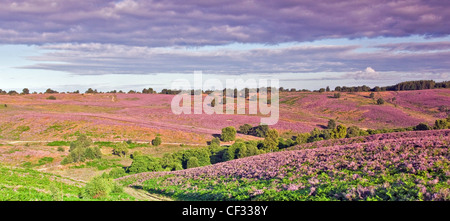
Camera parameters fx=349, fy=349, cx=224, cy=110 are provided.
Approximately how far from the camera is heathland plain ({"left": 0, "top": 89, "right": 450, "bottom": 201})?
48.1 feet

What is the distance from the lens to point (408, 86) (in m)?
139

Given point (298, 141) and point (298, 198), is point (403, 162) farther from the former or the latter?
point (298, 141)

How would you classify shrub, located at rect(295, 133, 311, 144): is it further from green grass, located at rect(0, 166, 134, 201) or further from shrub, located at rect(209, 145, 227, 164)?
green grass, located at rect(0, 166, 134, 201)

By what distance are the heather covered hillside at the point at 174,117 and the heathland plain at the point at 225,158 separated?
0.34 m

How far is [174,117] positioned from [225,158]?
44642mm

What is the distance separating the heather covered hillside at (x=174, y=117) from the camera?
2362 inches

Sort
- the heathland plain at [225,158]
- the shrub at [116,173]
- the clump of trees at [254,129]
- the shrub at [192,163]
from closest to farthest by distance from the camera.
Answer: the heathland plain at [225,158] < the shrub at [116,173] < the shrub at [192,163] < the clump of trees at [254,129]

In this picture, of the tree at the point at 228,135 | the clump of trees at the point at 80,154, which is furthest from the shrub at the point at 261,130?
the clump of trees at the point at 80,154

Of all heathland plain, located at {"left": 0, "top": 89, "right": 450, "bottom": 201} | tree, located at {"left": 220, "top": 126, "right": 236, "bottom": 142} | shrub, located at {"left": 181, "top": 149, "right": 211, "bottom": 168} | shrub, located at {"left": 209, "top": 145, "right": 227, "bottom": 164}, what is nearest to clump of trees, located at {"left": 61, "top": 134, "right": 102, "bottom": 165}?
heathland plain, located at {"left": 0, "top": 89, "right": 450, "bottom": 201}

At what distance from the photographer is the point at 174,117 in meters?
84.1

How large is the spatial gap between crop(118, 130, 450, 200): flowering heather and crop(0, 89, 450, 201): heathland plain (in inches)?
2.1

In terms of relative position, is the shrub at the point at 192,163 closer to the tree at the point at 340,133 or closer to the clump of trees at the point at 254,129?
the tree at the point at 340,133
